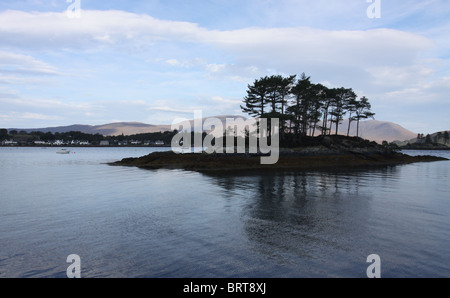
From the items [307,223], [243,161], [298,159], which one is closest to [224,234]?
[307,223]

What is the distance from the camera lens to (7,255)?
1038 centimetres

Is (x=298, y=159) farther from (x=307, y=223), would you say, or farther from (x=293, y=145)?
(x=307, y=223)

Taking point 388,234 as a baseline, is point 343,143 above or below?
above

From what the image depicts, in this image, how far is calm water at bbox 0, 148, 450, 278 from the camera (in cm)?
939

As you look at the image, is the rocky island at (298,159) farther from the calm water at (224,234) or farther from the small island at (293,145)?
the calm water at (224,234)

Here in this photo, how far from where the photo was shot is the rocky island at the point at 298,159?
51.2m

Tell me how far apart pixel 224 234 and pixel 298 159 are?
47.9 m

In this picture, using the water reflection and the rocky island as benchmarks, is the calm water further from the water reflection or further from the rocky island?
the rocky island

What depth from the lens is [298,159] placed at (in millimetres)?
58312

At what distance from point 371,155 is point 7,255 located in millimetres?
76902

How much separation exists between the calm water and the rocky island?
2761 centimetres

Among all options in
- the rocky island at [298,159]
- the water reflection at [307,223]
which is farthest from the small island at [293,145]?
the water reflection at [307,223]
